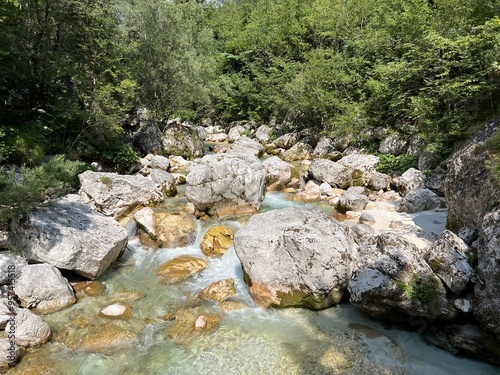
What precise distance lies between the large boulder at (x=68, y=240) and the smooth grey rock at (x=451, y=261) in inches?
326

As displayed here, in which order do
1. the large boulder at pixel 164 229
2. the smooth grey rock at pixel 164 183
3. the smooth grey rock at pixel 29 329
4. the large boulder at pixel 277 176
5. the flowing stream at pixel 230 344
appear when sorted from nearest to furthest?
the flowing stream at pixel 230 344, the smooth grey rock at pixel 29 329, the large boulder at pixel 164 229, the smooth grey rock at pixel 164 183, the large boulder at pixel 277 176

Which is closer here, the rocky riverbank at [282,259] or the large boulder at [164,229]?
the rocky riverbank at [282,259]

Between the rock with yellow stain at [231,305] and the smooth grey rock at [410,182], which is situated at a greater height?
the smooth grey rock at [410,182]

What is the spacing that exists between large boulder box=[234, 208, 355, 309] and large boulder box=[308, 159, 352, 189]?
862 cm

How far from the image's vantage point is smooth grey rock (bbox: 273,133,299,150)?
27.9 metres

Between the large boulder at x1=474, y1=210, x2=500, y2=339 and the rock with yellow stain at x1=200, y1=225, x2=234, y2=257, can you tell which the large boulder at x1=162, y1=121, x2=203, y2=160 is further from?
the large boulder at x1=474, y1=210, x2=500, y2=339

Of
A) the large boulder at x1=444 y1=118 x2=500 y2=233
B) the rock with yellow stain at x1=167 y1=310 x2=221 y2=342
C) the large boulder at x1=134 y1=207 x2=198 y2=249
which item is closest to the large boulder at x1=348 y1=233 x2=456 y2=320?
the large boulder at x1=444 y1=118 x2=500 y2=233

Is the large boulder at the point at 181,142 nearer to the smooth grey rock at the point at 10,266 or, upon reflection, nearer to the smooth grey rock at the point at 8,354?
the smooth grey rock at the point at 10,266

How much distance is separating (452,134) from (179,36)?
17799mm

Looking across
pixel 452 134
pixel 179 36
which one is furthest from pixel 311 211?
pixel 179 36

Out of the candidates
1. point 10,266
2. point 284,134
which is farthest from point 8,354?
point 284,134

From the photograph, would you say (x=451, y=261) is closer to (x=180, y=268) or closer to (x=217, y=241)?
(x=217, y=241)

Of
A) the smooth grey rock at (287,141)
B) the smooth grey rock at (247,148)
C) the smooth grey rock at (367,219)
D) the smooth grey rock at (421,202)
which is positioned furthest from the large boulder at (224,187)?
the smooth grey rock at (287,141)

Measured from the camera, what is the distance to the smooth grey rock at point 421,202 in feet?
41.7
